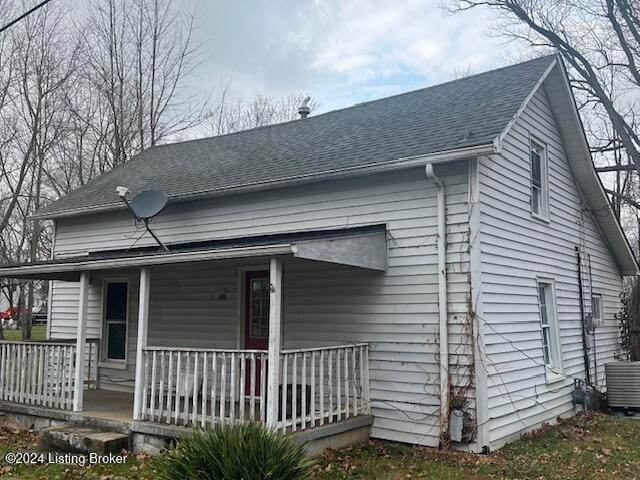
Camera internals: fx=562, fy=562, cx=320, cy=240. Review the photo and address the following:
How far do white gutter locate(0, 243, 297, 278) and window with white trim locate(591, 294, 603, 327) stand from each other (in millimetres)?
8358

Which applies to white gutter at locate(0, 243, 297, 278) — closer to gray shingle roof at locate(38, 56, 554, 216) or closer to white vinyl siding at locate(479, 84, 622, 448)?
gray shingle roof at locate(38, 56, 554, 216)

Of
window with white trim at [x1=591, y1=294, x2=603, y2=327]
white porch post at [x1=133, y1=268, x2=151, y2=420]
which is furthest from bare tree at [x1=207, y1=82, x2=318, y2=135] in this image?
white porch post at [x1=133, y1=268, x2=151, y2=420]

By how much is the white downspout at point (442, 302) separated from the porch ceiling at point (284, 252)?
0.83m

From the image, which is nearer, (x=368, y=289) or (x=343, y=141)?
(x=368, y=289)

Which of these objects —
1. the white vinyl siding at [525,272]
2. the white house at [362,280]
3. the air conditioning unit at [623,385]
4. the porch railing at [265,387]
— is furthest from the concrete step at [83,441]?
the air conditioning unit at [623,385]

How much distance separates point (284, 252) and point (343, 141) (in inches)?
172

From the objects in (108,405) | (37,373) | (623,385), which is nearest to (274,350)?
(108,405)

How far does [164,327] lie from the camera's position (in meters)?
10.3

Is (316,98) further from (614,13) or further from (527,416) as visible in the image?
(527,416)

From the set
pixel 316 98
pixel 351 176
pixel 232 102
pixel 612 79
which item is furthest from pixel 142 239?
pixel 316 98

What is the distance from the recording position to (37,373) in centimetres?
945

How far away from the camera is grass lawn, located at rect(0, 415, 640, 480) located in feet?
20.4

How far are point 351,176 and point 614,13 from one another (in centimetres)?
1174

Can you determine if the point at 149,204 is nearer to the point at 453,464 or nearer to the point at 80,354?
the point at 80,354
